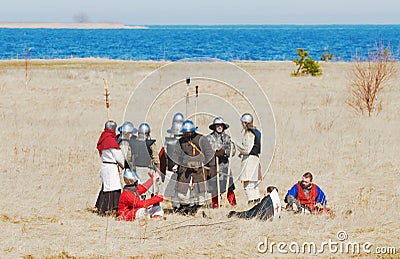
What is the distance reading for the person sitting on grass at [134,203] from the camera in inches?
388

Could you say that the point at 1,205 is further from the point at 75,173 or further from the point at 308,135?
the point at 308,135

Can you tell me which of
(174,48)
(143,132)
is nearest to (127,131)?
(143,132)

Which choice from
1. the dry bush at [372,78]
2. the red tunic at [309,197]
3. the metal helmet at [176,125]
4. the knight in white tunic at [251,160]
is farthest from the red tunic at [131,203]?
the dry bush at [372,78]

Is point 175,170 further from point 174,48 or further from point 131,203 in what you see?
point 174,48

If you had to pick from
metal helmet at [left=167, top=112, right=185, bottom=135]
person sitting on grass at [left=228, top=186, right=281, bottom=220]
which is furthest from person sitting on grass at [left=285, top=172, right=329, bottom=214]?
metal helmet at [left=167, top=112, right=185, bottom=135]

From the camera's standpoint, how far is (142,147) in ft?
34.3

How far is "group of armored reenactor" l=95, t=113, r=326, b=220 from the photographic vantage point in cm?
1000

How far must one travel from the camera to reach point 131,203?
9.91m

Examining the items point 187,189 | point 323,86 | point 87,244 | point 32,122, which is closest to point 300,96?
point 323,86

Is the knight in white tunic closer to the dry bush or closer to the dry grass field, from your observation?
the dry grass field

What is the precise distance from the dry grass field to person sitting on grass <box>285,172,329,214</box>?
0.71ft

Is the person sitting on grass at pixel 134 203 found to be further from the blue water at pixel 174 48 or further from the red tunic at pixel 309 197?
the blue water at pixel 174 48

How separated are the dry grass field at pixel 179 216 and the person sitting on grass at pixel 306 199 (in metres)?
0.22

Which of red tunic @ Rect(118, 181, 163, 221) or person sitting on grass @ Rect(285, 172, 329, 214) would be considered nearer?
red tunic @ Rect(118, 181, 163, 221)
